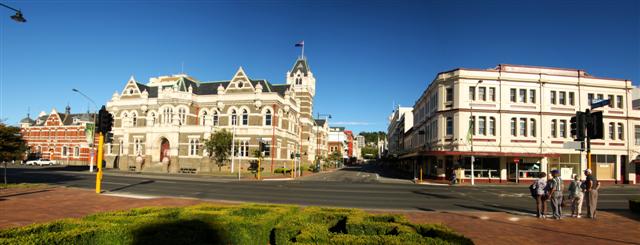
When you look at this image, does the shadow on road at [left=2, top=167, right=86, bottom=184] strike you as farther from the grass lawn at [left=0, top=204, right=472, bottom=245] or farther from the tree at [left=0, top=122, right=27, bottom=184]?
the grass lawn at [left=0, top=204, right=472, bottom=245]

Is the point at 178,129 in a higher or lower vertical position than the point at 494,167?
higher

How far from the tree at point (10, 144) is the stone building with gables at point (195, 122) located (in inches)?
1052

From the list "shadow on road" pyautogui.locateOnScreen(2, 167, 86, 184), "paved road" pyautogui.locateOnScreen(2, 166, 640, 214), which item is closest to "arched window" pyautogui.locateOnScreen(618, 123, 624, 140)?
A: "paved road" pyautogui.locateOnScreen(2, 166, 640, 214)

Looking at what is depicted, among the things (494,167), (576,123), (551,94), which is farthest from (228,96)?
(576,123)

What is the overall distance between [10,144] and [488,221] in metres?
25.4

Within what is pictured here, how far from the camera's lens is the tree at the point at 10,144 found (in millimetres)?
21097

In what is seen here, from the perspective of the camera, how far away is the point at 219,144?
4512 cm

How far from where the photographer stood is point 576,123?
14125 mm

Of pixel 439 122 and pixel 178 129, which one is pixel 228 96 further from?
pixel 439 122

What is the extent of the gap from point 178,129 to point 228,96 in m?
8.27

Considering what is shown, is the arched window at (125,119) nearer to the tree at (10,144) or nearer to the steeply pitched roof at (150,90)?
the steeply pitched roof at (150,90)

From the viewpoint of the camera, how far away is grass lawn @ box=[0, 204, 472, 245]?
612cm

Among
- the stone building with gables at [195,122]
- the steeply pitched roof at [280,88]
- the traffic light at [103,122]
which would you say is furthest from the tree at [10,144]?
the steeply pitched roof at [280,88]

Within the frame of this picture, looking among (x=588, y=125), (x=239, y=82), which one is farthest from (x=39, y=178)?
(x=588, y=125)
